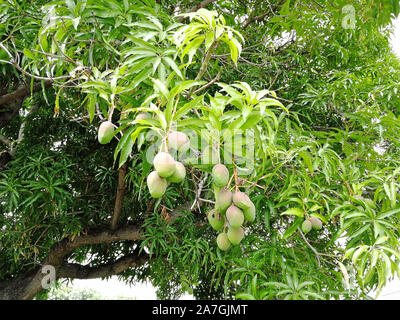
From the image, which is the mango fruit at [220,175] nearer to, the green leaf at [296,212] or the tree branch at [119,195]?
the green leaf at [296,212]

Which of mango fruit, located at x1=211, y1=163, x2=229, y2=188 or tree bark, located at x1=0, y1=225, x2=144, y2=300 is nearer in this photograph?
mango fruit, located at x1=211, y1=163, x2=229, y2=188

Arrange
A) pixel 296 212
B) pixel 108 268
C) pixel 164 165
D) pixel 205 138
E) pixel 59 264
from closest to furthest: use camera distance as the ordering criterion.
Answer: pixel 164 165, pixel 205 138, pixel 296 212, pixel 59 264, pixel 108 268

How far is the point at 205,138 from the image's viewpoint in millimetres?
906

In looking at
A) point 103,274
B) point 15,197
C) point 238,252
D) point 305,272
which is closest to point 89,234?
point 103,274

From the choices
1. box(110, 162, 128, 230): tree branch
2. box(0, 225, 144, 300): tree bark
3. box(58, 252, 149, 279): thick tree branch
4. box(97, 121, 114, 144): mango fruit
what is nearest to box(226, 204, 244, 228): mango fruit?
box(97, 121, 114, 144): mango fruit

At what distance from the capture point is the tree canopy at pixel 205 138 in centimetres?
101

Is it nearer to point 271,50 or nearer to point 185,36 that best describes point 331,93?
point 271,50

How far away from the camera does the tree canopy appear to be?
3.32ft

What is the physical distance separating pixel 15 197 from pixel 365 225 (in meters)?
1.93

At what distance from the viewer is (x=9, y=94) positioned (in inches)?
96.3

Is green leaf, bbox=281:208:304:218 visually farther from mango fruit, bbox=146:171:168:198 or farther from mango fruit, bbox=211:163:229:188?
mango fruit, bbox=146:171:168:198

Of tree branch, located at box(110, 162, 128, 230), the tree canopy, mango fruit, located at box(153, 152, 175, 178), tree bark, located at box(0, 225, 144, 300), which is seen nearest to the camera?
mango fruit, located at box(153, 152, 175, 178)

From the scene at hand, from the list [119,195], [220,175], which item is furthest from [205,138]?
[119,195]

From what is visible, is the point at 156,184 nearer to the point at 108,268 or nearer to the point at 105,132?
the point at 105,132
